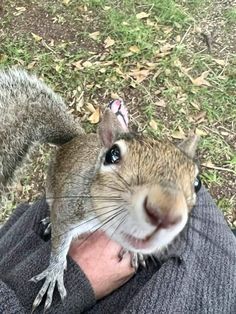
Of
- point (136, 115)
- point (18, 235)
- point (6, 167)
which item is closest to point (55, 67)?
point (136, 115)

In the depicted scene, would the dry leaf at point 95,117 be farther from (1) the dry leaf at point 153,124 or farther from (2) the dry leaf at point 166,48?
(2) the dry leaf at point 166,48

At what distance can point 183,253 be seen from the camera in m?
1.43

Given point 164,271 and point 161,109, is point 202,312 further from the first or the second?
point 161,109

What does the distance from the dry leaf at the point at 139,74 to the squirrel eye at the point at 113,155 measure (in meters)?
1.26

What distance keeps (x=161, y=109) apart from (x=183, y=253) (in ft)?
3.39

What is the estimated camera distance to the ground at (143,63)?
2.26m

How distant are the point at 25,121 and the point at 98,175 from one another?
51cm

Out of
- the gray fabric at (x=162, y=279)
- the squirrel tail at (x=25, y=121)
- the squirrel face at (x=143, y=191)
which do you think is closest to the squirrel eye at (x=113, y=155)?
the squirrel face at (x=143, y=191)

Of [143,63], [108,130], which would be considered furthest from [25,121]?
[143,63]

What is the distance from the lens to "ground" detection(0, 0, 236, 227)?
2.26 meters

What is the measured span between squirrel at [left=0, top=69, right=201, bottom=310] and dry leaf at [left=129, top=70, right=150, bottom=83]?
2.46 feet

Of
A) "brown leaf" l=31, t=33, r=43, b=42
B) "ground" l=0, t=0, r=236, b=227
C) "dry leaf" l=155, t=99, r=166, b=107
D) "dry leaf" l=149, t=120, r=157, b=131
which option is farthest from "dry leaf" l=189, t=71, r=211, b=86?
"brown leaf" l=31, t=33, r=43, b=42

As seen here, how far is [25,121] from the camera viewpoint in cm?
168

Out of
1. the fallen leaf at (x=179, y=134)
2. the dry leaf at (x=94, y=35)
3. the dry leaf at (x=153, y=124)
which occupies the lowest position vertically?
the fallen leaf at (x=179, y=134)
